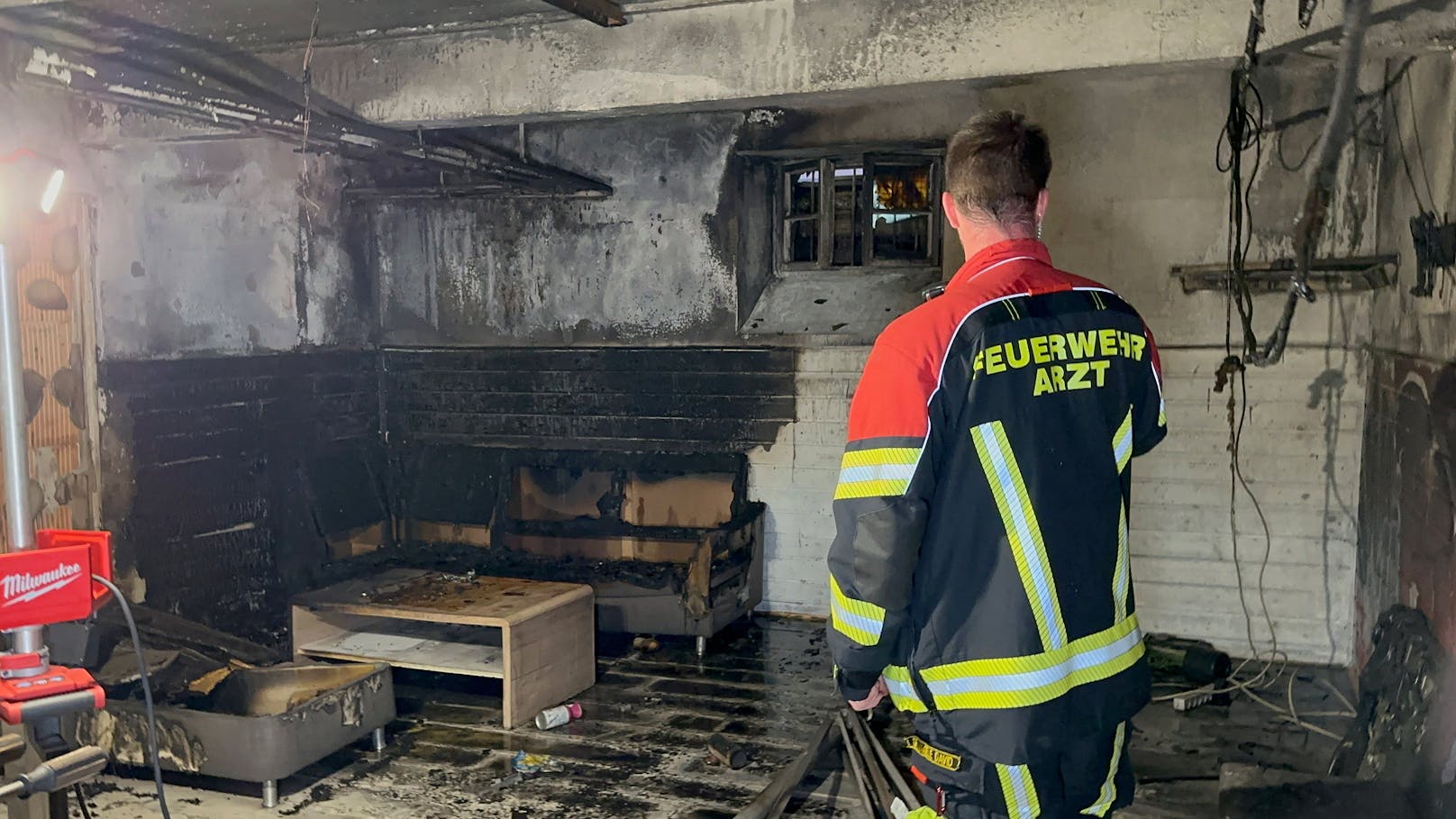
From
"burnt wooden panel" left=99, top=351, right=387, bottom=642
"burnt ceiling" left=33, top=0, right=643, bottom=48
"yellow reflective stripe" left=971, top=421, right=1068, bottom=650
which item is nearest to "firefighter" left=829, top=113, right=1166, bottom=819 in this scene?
"yellow reflective stripe" left=971, top=421, right=1068, bottom=650

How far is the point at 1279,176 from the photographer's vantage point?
16.5ft

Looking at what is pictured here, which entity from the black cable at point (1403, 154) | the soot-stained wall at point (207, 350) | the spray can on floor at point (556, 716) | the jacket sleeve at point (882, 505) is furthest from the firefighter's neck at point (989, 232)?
the soot-stained wall at point (207, 350)

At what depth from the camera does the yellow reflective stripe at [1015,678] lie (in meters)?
1.81

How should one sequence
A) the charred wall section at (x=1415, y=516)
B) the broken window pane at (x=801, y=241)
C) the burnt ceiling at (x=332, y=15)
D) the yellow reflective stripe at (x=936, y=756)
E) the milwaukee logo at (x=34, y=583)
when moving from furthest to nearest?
the broken window pane at (x=801, y=241)
the burnt ceiling at (x=332, y=15)
the charred wall section at (x=1415, y=516)
the yellow reflective stripe at (x=936, y=756)
the milwaukee logo at (x=34, y=583)

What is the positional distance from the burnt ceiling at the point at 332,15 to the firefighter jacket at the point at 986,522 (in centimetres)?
213

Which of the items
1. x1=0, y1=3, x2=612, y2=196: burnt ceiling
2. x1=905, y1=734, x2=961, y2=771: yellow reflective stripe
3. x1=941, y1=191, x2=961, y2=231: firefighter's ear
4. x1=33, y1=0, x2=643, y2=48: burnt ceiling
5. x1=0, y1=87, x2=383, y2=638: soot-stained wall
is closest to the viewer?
x1=905, y1=734, x2=961, y2=771: yellow reflective stripe

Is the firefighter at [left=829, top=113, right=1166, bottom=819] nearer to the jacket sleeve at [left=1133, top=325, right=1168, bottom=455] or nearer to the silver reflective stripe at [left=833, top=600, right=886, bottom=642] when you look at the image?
the silver reflective stripe at [left=833, top=600, right=886, bottom=642]

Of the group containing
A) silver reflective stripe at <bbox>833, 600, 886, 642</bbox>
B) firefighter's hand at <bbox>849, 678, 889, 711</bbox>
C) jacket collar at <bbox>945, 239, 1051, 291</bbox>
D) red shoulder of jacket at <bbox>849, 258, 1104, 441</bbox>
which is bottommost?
firefighter's hand at <bbox>849, 678, 889, 711</bbox>

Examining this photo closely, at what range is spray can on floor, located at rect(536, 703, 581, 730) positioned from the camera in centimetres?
427

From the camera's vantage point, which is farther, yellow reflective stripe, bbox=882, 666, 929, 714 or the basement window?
the basement window

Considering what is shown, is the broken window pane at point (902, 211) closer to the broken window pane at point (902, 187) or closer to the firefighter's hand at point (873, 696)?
the broken window pane at point (902, 187)

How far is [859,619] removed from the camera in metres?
1.84

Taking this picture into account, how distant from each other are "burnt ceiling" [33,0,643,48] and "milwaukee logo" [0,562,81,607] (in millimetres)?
2186

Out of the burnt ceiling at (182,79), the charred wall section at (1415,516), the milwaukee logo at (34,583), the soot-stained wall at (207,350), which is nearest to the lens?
the milwaukee logo at (34,583)
